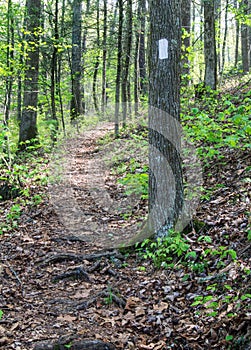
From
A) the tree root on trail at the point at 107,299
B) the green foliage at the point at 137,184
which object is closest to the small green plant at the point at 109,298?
the tree root on trail at the point at 107,299

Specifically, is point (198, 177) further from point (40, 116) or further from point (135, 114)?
point (40, 116)

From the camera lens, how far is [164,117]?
5.01m

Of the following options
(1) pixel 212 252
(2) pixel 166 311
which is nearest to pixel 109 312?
(2) pixel 166 311

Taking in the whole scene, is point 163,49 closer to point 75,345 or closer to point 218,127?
point 218,127

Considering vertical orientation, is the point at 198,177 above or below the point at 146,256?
above

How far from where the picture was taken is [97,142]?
14188 mm

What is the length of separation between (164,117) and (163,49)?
946mm

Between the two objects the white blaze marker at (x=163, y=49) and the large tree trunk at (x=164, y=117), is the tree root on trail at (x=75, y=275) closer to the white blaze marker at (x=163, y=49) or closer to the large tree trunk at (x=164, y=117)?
the large tree trunk at (x=164, y=117)

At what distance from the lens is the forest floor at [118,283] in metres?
3.49

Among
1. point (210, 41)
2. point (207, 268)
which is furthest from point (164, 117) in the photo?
point (210, 41)

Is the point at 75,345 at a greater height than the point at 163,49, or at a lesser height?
lesser

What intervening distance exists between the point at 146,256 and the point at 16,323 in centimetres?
190

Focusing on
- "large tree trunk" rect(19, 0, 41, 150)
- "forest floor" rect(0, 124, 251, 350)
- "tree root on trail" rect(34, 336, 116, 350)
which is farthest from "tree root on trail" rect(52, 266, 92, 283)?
"large tree trunk" rect(19, 0, 41, 150)

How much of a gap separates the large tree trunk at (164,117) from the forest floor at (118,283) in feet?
1.82
